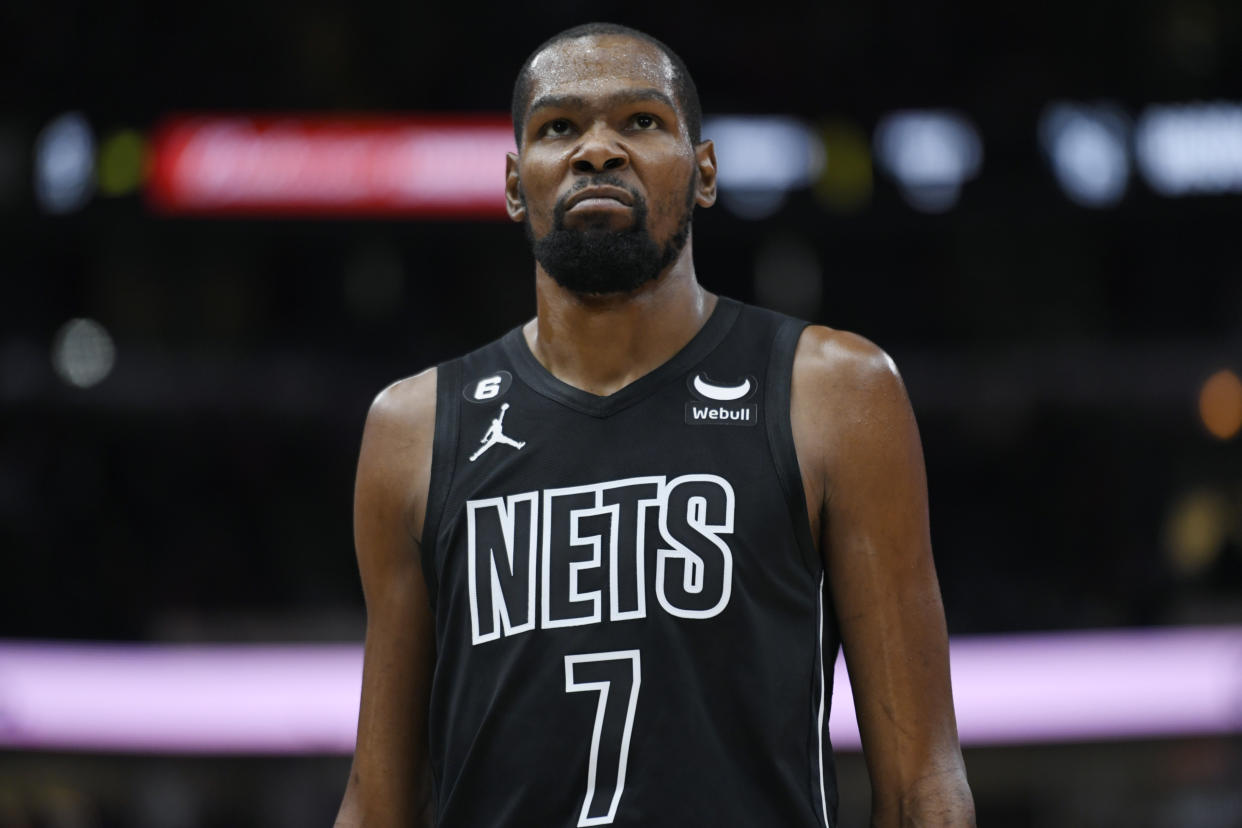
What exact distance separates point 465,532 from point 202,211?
11.9 m

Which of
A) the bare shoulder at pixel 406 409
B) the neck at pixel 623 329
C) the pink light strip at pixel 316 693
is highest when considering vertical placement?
the pink light strip at pixel 316 693

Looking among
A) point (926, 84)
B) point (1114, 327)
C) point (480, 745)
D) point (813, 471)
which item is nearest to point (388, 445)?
point (480, 745)

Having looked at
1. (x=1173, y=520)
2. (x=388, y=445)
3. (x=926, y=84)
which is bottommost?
(x=388, y=445)

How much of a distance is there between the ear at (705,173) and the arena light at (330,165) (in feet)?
35.7

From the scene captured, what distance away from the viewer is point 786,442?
86.2 inches

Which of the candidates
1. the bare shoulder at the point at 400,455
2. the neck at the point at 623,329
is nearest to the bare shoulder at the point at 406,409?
the bare shoulder at the point at 400,455

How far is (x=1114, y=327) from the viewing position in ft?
53.4

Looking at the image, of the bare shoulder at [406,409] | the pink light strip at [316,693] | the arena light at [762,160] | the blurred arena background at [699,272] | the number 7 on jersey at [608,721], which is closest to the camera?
the number 7 on jersey at [608,721]

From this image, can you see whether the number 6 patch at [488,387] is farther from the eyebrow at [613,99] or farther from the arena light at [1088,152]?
the arena light at [1088,152]

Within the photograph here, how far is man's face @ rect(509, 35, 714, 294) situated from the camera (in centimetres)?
224

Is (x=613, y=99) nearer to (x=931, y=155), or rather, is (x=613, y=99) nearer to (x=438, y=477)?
(x=438, y=477)

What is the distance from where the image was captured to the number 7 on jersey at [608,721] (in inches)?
81.8

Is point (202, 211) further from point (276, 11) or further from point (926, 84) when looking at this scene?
point (926, 84)

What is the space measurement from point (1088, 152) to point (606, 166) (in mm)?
12146
